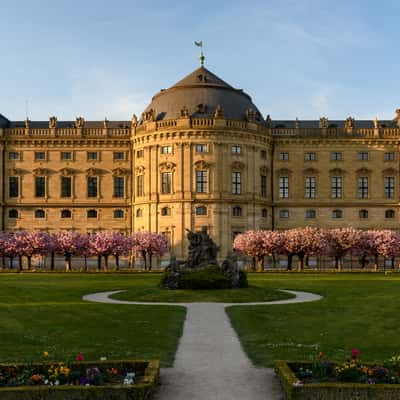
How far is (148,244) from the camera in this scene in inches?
3287

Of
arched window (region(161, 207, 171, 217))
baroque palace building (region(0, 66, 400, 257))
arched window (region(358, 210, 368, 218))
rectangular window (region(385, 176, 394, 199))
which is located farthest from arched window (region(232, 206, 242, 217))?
rectangular window (region(385, 176, 394, 199))

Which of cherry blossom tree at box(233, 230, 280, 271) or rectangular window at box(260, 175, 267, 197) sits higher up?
rectangular window at box(260, 175, 267, 197)

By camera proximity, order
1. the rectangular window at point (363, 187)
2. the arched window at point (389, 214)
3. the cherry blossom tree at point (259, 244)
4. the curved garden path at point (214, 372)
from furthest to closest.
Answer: the rectangular window at point (363, 187) → the arched window at point (389, 214) → the cherry blossom tree at point (259, 244) → the curved garden path at point (214, 372)

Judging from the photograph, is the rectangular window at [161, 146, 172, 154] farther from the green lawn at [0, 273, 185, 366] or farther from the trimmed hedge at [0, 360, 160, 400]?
the trimmed hedge at [0, 360, 160, 400]

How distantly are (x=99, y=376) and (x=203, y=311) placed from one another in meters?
16.7

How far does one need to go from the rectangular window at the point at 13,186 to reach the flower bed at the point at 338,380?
281ft

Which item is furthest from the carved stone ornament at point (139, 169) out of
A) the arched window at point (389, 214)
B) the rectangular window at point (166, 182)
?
the arched window at point (389, 214)

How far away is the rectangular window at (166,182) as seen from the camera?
91.2 metres

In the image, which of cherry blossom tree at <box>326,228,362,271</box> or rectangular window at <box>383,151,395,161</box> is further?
rectangular window at <box>383,151,395,161</box>

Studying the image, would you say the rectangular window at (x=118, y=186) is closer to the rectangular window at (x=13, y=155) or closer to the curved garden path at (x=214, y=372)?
the rectangular window at (x=13, y=155)

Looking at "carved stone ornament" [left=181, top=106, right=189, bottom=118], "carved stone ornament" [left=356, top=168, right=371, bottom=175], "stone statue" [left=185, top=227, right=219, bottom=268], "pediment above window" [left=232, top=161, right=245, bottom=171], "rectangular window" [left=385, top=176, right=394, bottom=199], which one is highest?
"carved stone ornament" [left=181, top=106, right=189, bottom=118]

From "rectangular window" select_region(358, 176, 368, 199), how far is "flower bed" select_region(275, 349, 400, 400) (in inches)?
3249

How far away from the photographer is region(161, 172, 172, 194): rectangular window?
91188 millimetres

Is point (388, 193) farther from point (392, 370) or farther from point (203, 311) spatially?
point (392, 370)
